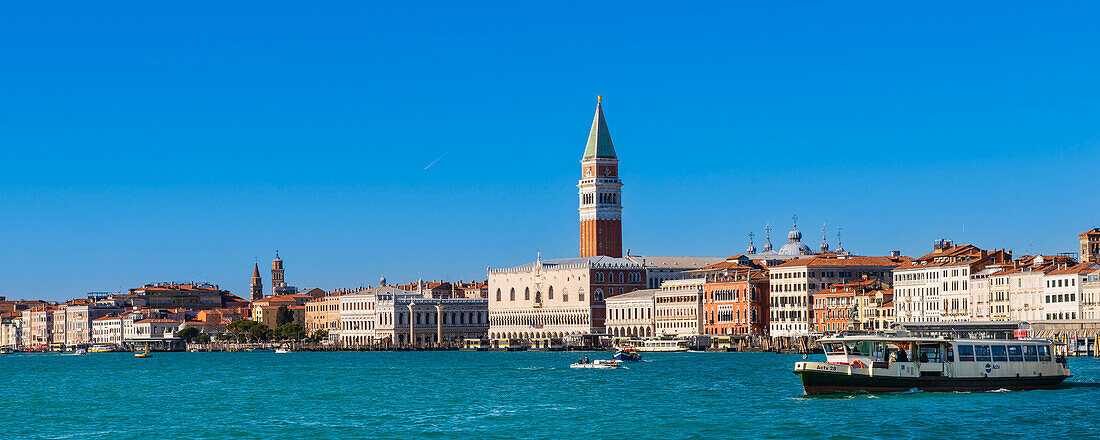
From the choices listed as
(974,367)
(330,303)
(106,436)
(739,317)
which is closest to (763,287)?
(739,317)

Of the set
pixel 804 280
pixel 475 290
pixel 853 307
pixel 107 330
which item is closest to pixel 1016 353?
pixel 853 307

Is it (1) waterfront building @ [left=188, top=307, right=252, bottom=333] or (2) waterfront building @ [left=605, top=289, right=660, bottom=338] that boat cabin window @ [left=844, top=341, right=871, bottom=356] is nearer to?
(2) waterfront building @ [left=605, top=289, right=660, bottom=338]

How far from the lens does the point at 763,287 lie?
11750cm

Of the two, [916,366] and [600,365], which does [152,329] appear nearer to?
[600,365]

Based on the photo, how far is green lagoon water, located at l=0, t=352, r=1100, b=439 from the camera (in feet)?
127

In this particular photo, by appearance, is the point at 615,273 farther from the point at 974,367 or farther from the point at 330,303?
the point at 974,367

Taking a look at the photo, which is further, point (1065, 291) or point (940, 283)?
point (940, 283)

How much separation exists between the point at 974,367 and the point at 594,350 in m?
75.3

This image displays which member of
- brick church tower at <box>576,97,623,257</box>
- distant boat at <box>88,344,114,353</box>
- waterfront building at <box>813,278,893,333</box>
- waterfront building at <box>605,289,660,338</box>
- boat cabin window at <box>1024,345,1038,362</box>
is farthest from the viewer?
distant boat at <box>88,344,114,353</box>

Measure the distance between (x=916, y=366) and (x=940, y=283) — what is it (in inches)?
2197

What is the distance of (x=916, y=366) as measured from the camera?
46438 mm

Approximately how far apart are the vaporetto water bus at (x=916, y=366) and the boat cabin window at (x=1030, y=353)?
0.40ft

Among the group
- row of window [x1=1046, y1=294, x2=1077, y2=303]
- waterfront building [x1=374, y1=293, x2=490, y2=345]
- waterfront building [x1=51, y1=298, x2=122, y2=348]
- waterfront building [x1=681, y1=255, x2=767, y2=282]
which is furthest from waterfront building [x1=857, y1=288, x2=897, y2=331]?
waterfront building [x1=51, y1=298, x2=122, y2=348]

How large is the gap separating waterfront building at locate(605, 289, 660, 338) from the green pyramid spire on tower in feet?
48.7
